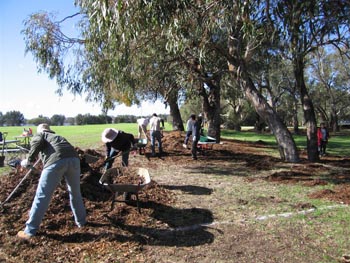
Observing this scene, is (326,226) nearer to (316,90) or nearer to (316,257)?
(316,257)

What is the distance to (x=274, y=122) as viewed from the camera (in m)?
11.8

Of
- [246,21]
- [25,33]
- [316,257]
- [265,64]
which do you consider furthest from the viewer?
[265,64]

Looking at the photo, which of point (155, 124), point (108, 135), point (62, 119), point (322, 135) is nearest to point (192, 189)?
point (108, 135)

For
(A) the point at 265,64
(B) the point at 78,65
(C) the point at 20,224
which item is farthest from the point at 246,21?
(A) the point at 265,64

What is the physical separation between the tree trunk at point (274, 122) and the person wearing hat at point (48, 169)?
8.20 meters

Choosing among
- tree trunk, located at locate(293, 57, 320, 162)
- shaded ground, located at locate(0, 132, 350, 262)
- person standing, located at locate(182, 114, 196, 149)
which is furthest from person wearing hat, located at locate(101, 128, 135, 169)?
tree trunk, located at locate(293, 57, 320, 162)

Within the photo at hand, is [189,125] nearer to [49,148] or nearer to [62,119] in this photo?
[49,148]

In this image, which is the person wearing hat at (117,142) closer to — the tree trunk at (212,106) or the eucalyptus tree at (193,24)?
the eucalyptus tree at (193,24)

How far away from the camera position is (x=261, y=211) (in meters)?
6.17

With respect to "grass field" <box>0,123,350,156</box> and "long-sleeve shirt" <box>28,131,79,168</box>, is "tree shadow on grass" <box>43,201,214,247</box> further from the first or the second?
"grass field" <box>0,123,350,156</box>

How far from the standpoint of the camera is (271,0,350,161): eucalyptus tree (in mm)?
7016

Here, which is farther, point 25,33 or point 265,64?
point 265,64

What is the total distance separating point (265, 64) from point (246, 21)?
11.1 meters

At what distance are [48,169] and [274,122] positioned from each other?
881cm
